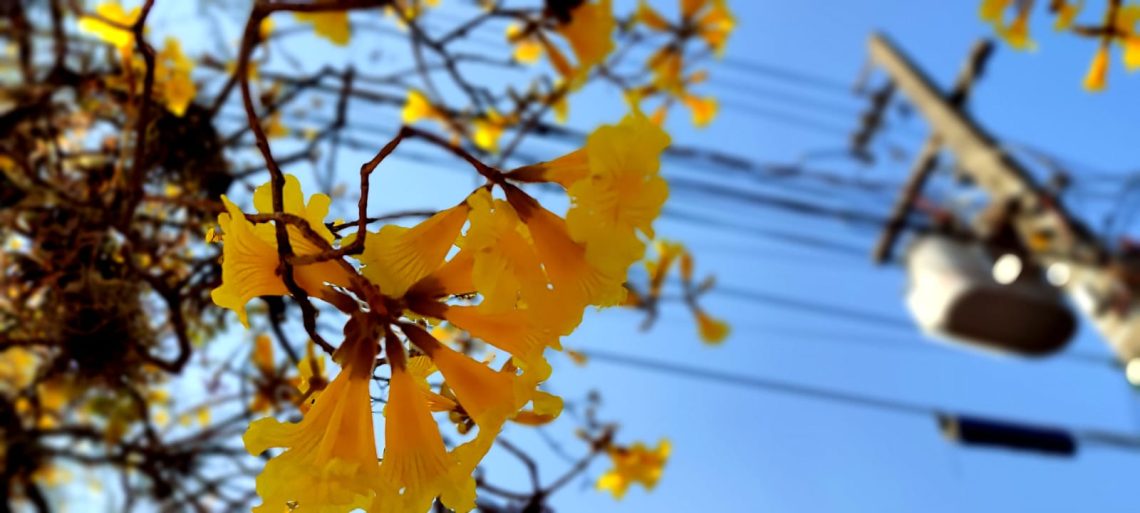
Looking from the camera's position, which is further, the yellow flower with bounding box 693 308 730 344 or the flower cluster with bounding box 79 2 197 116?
the yellow flower with bounding box 693 308 730 344

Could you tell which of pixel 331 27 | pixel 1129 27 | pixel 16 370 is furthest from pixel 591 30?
pixel 16 370

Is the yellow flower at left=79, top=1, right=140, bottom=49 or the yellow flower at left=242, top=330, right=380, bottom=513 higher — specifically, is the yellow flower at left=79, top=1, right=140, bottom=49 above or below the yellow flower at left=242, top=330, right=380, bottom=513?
above

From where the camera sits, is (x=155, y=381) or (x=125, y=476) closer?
(x=155, y=381)

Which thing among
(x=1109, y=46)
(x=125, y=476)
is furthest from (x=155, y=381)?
(x=1109, y=46)

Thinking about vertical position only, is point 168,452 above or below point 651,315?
above

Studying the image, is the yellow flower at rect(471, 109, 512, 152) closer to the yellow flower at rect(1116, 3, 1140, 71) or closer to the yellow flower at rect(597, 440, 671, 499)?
the yellow flower at rect(597, 440, 671, 499)

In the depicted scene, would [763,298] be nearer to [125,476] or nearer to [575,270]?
[125,476]

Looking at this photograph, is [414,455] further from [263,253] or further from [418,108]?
[418,108]

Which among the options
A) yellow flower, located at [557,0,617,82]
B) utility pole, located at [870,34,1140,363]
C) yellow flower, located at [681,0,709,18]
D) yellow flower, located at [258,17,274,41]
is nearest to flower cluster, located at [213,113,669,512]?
yellow flower, located at [557,0,617,82]
